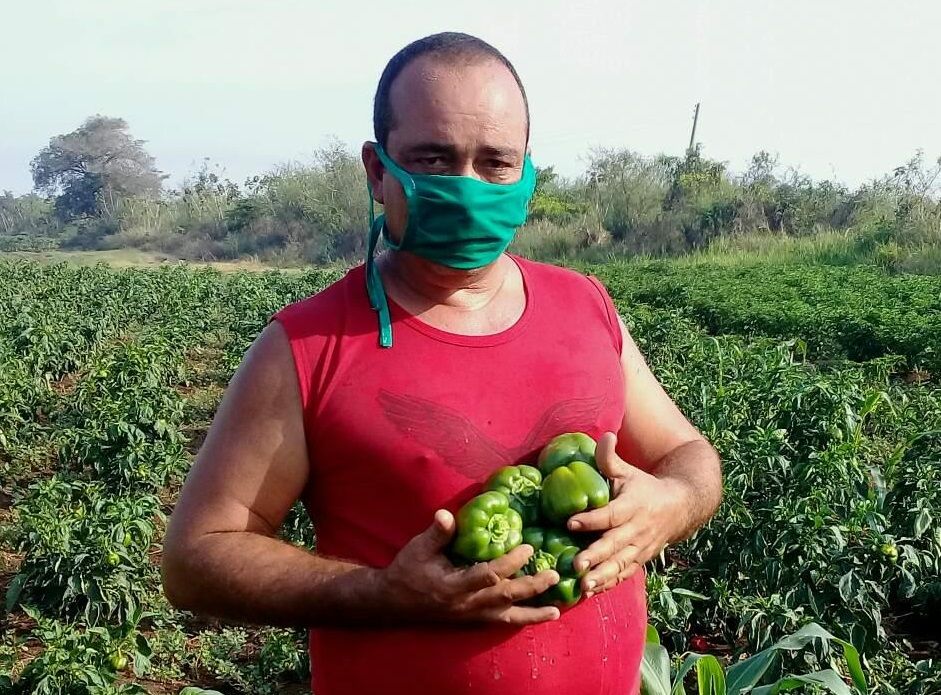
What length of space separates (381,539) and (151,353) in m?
7.45

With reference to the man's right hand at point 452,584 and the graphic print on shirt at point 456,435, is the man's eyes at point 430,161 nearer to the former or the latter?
the graphic print on shirt at point 456,435

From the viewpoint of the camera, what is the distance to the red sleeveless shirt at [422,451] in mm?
1664

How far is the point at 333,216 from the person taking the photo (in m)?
49.6

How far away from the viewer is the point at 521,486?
170cm

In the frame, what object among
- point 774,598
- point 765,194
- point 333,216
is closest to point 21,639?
point 774,598

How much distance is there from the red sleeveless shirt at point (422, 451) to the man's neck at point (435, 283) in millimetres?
65

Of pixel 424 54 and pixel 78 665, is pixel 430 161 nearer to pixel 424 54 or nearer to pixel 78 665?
pixel 424 54

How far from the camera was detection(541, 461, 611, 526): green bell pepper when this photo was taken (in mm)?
1650

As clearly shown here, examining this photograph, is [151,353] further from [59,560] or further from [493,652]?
[493,652]

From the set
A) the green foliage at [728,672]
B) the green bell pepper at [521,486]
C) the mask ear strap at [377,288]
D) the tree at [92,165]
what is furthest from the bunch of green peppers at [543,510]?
the tree at [92,165]

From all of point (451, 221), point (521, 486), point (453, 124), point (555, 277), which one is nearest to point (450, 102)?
point (453, 124)

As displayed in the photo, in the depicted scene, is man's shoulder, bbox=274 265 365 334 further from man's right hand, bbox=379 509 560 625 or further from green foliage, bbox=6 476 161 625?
green foliage, bbox=6 476 161 625

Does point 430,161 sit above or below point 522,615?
above

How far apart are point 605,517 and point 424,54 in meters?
0.91
